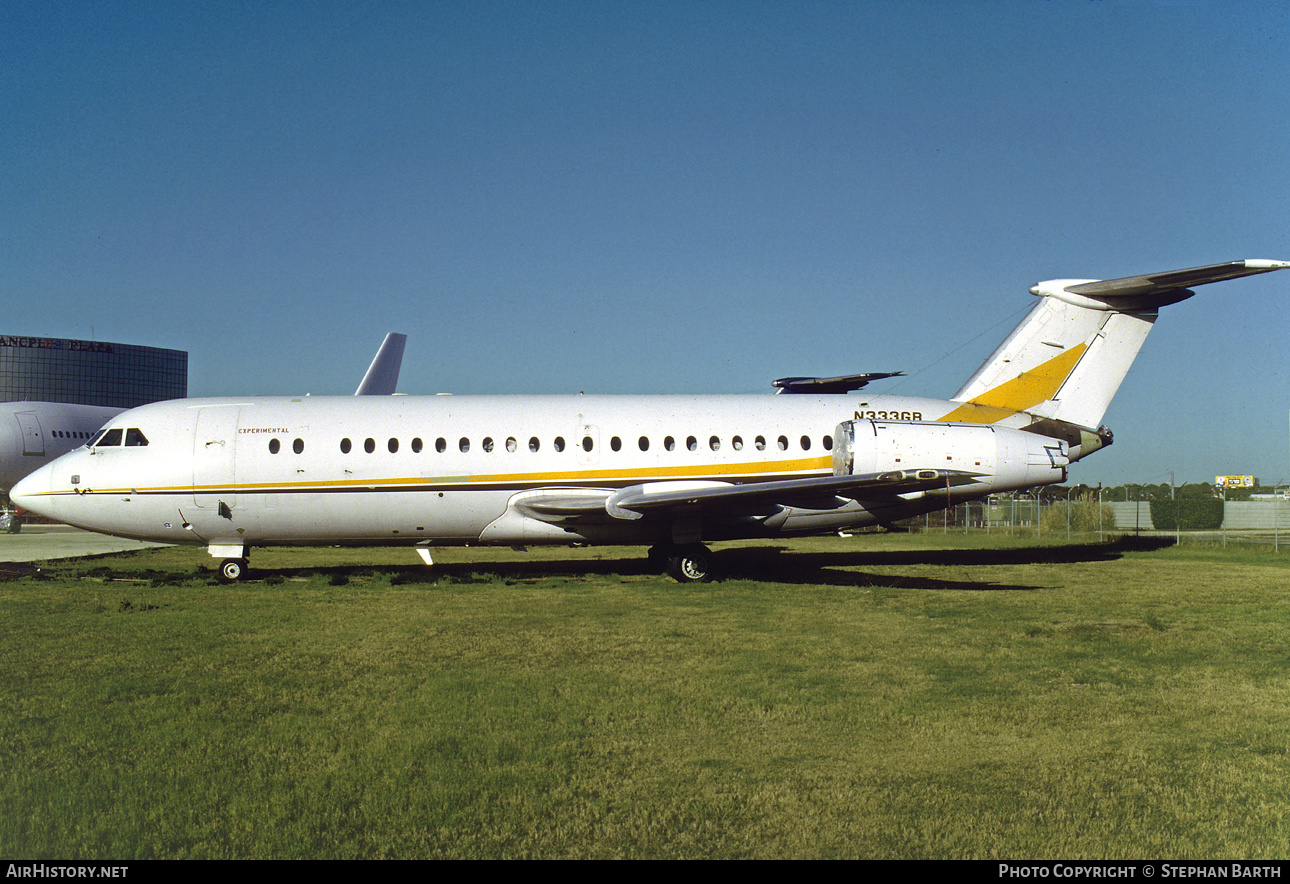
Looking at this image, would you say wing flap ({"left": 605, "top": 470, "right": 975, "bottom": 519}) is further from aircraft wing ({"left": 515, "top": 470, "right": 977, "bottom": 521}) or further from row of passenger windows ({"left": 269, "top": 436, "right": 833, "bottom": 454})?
row of passenger windows ({"left": 269, "top": 436, "right": 833, "bottom": 454})

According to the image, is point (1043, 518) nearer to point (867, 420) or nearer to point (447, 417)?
point (867, 420)

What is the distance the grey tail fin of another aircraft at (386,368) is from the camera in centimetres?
3878

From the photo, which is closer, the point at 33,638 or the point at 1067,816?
the point at 1067,816

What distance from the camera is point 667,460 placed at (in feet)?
60.6

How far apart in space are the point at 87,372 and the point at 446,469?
12349cm

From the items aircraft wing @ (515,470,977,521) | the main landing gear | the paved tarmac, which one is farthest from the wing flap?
the paved tarmac

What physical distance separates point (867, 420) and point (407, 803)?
45.9 ft

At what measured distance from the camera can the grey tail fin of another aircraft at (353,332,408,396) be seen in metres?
38.8

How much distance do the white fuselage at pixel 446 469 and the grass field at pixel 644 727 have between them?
3.37 meters

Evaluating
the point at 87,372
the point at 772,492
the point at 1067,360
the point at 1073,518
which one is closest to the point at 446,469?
the point at 772,492

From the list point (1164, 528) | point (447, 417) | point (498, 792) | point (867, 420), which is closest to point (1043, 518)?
point (1164, 528)

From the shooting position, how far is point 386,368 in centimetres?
4034

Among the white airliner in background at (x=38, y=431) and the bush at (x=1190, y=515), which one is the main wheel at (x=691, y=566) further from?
the bush at (x=1190, y=515)
